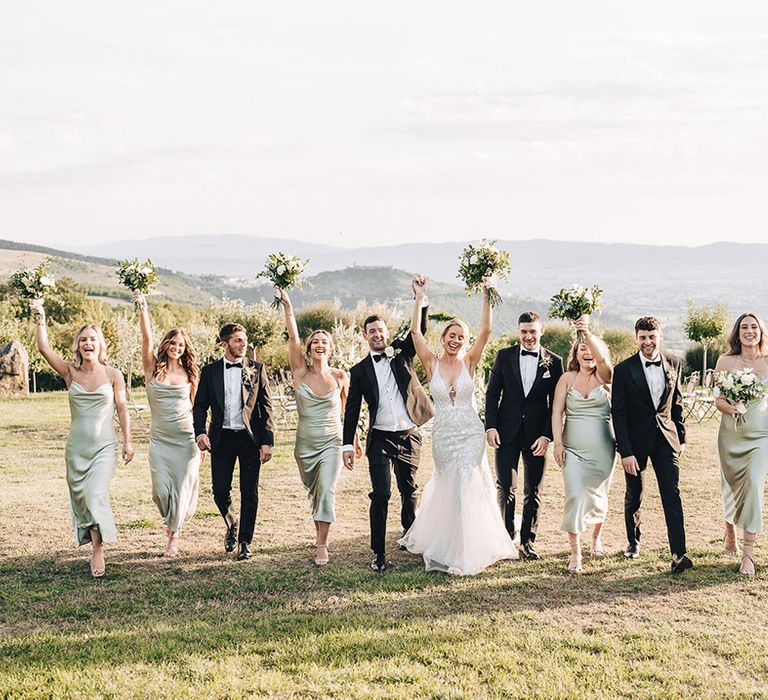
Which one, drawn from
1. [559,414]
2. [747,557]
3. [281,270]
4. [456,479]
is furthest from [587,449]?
[281,270]

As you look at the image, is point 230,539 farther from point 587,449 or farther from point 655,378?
point 655,378

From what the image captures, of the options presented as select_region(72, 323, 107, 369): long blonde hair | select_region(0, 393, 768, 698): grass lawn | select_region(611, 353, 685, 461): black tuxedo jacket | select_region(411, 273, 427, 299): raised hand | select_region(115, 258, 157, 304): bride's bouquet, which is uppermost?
select_region(115, 258, 157, 304): bride's bouquet

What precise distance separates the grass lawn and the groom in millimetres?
719

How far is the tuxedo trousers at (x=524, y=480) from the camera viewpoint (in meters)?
7.91

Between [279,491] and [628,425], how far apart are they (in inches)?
225

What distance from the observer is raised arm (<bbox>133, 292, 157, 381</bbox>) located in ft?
26.1

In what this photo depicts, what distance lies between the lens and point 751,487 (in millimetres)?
7613

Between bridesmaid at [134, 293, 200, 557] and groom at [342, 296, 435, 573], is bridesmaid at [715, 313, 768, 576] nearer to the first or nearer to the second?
groom at [342, 296, 435, 573]

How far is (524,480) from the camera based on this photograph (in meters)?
7.95

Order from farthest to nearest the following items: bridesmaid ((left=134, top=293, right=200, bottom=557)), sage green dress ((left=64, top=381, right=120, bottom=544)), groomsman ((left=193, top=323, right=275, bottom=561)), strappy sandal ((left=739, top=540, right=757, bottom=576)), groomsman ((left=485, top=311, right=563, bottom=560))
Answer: bridesmaid ((left=134, top=293, right=200, bottom=557)) < groomsman ((left=193, top=323, right=275, bottom=561)) < groomsman ((left=485, top=311, right=563, bottom=560)) < sage green dress ((left=64, top=381, right=120, bottom=544)) < strappy sandal ((left=739, top=540, right=757, bottom=576))

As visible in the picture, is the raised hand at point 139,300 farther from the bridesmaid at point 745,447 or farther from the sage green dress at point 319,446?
the bridesmaid at point 745,447

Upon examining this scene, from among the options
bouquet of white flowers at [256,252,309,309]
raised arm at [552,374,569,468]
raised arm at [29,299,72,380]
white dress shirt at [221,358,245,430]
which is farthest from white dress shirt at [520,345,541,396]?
raised arm at [29,299,72,380]

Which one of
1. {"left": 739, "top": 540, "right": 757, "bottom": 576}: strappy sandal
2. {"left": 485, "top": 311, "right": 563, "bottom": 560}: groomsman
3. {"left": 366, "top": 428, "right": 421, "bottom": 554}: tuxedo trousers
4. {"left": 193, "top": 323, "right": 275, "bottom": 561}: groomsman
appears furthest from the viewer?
{"left": 193, "top": 323, "right": 275, "bottom": 561}: groomsman

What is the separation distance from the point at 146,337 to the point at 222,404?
39.6 inches
